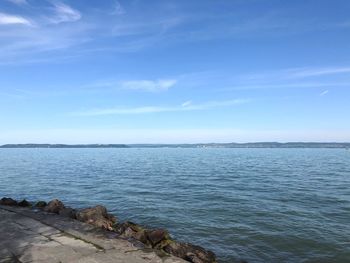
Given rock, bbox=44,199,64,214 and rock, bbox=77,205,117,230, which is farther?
rock, bbox=44,199,64,214

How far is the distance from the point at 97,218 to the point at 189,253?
4.68 metres

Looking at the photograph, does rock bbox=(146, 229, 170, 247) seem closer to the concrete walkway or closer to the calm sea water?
the concrete walkway

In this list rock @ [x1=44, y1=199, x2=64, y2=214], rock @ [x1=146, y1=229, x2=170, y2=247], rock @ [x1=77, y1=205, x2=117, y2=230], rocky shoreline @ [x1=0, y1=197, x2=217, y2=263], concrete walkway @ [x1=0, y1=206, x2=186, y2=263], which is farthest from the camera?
rock @ [x1=44, y1=199, x2=64, y2=214]

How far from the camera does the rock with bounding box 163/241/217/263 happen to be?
32.6 feet

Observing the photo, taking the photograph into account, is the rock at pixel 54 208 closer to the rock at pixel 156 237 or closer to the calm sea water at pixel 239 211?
the calm sea water at pixel 239 211

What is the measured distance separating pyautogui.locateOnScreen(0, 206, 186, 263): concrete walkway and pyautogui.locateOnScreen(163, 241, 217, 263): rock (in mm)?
889

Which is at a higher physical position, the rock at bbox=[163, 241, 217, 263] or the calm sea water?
the rock at bbox=[163, 241, 217, 263]

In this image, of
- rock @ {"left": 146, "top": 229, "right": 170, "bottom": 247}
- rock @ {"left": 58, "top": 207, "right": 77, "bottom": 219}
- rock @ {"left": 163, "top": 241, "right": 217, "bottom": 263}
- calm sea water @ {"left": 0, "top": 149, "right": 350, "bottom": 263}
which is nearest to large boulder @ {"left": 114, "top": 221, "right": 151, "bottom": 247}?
rock @ {"left": 146, "top": 229, "right": 170, "bottom": 247}

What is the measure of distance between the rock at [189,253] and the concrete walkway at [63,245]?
35.0 inches

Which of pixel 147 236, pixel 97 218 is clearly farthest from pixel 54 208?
pixel 147 236

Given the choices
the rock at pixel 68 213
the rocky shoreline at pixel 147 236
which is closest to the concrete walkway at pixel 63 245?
the rocky shoreline at pixel 147 236

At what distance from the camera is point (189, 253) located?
10.2m

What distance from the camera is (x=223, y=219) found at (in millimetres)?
18719

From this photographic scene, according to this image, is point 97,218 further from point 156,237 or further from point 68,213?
point 156,237
